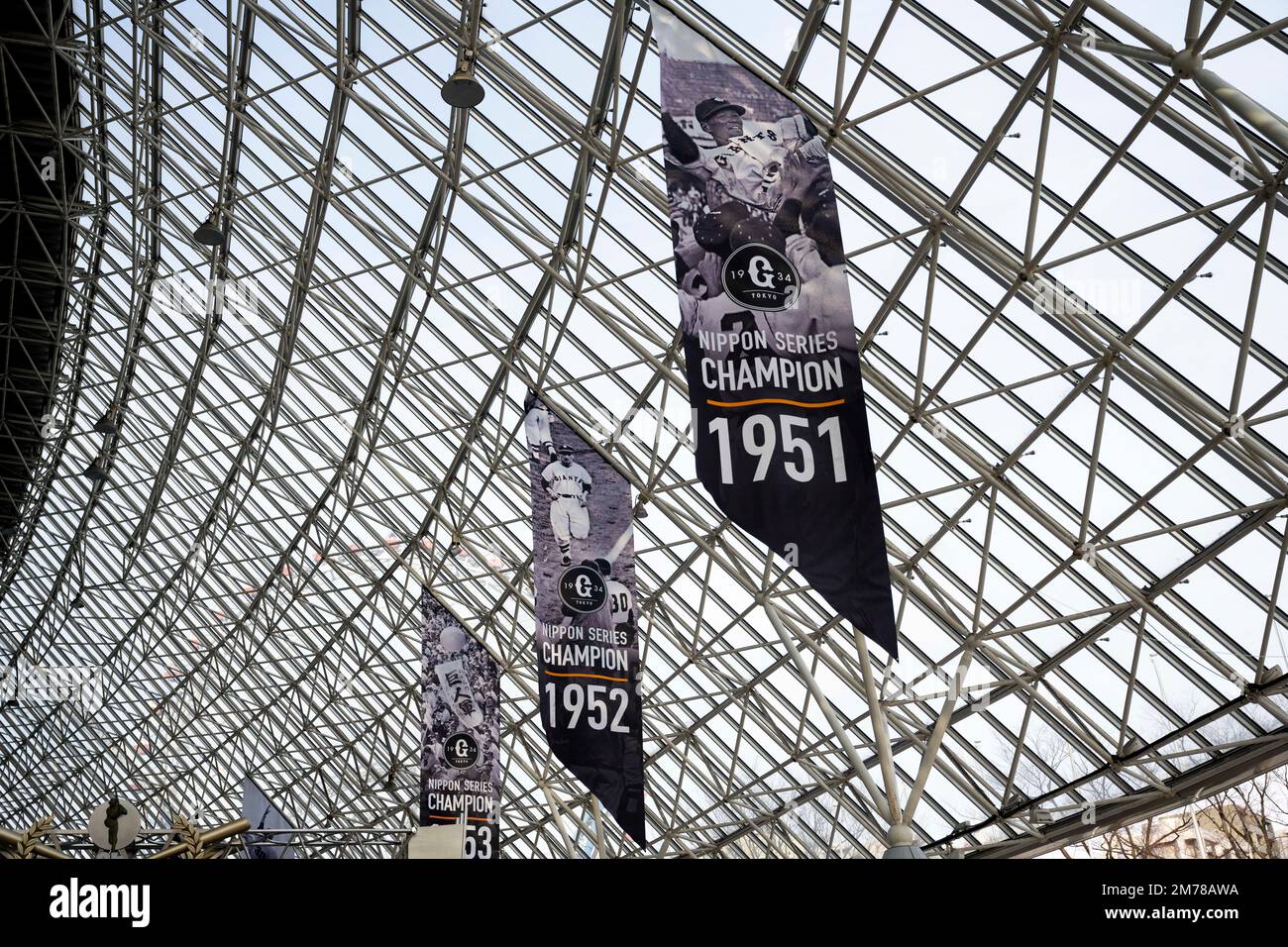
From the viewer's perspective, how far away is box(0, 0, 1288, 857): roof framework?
41.4ft

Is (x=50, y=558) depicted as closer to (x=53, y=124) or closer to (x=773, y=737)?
(x=53, y=124)

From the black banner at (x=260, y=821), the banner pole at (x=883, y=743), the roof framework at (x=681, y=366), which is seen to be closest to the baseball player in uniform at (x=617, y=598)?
the roof framework at (x=681, y=366)

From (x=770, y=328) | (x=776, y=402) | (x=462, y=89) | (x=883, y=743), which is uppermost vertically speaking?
(x=462, y=89)

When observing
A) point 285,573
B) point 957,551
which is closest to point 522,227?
point 957,551

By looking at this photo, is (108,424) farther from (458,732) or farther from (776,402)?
(776,402)

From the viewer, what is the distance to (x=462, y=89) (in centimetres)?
1526

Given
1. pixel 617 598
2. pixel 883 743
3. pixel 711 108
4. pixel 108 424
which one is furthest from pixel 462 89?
pixel 108 424

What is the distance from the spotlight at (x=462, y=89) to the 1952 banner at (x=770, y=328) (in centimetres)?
669

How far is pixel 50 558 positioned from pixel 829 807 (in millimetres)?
32274

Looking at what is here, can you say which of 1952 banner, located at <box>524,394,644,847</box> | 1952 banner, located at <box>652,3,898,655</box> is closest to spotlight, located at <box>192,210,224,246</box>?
1952 banner, located at <box>524,394,644,847</box>

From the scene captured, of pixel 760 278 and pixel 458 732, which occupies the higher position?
pixel 760 278

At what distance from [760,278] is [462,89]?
8.78 m

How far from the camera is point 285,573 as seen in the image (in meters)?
33.6
